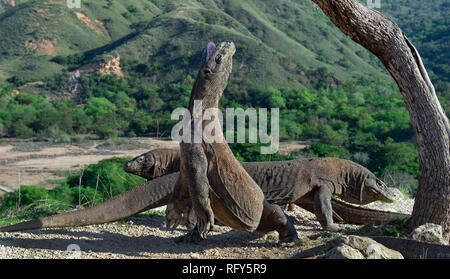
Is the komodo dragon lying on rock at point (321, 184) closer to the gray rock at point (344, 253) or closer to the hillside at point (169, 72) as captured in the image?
the gray rock at point (344, 253)

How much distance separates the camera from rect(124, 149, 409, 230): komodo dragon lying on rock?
664 cm

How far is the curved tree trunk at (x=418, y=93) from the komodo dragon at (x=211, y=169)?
134 centimetres

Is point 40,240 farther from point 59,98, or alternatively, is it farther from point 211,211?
point 59,98

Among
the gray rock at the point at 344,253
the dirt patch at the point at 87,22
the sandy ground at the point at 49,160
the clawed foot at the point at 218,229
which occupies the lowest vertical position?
the sandy ground at the point at 49,160

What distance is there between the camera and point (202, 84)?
14.9ft

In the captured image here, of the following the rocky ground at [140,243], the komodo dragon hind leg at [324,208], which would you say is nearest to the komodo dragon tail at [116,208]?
the rocky ground at [140,243]

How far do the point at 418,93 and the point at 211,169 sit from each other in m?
2.28

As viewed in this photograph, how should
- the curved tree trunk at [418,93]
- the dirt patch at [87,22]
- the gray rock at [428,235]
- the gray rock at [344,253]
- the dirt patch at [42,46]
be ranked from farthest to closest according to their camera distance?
the dirt patch at [87,22], the dirt patch at [42,46], the curved tree trunk at [418,93], the gray rock at [428,235], the gray rock at [344,253]

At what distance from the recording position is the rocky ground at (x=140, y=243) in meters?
5.15

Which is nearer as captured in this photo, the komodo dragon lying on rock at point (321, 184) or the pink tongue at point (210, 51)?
the pink tongue at point (210, 51)

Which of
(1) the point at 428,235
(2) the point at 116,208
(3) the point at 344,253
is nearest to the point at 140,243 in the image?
(2) the point at 116,208

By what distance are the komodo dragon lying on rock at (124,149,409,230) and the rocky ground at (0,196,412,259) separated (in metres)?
0.26

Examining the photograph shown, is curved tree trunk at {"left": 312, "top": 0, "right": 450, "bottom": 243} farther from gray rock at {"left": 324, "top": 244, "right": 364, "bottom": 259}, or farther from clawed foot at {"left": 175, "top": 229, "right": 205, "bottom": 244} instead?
clawed foot at {"left": 175, "top": 229, "right": 205, "bottom": 244}

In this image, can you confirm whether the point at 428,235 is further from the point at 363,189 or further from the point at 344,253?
the point at 363,189
